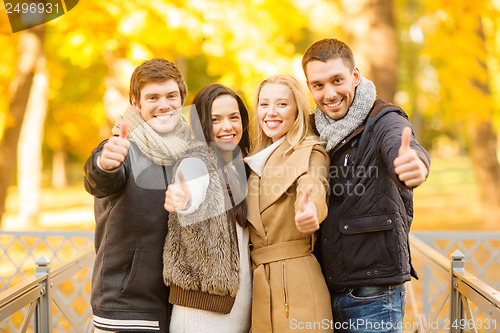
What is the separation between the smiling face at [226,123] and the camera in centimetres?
274

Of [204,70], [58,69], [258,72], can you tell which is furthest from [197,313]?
[204,70]

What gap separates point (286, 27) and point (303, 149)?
6.56 metres

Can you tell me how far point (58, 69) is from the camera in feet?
38.8

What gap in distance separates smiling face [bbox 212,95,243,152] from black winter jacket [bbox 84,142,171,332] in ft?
1.12

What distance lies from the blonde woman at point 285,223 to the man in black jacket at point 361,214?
89 millimetres

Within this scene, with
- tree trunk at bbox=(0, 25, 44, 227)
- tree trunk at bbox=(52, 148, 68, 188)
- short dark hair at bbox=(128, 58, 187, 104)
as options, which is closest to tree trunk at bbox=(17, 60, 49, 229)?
tree trunk at bbox=(0, 25, 44, 227)

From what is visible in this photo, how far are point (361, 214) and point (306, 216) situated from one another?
49 centimetres

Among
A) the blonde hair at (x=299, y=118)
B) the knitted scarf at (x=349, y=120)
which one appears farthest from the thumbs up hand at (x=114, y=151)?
the knitted scarf at (x=349, y=120)

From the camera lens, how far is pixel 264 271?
103 inches

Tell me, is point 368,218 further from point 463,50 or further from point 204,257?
point 463,50

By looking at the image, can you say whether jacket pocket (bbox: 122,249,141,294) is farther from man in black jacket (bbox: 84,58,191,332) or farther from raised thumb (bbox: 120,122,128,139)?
raised thumb (bbox: 120,122,128,139)

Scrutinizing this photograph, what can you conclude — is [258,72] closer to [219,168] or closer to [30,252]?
[30,252]

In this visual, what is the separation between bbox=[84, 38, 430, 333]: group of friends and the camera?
2469mm

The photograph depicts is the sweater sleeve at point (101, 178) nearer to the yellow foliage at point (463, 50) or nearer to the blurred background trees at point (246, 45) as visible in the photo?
the blurred background trees at point (246, 45)
